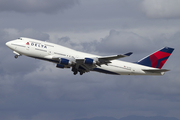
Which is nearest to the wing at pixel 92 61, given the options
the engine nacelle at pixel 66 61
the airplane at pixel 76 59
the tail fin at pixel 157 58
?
the airplane at pixel 76 59

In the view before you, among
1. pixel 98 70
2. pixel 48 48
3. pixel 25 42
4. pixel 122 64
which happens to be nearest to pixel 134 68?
pixel 122 64

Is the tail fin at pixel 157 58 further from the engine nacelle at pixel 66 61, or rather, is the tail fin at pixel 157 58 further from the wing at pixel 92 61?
the engine nacelle at pixel 66 61

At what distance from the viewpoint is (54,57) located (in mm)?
57031

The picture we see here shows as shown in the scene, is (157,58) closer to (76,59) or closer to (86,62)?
(86,62)

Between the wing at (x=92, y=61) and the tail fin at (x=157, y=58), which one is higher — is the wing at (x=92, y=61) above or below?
below

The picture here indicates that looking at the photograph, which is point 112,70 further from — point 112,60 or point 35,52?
point 35,52

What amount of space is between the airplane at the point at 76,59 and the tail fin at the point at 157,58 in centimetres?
55

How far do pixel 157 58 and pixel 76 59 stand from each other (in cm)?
2083

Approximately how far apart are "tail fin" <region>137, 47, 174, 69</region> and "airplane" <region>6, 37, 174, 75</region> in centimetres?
55

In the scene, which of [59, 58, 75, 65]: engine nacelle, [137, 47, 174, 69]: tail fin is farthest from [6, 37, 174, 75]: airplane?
[137, 47, 174, 69]: tail fin

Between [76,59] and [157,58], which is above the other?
[157,58]

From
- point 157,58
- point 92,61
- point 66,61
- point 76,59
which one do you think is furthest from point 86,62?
point 157,58

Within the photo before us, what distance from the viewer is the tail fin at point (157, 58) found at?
218 ft

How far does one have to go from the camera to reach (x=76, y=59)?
190 feet
